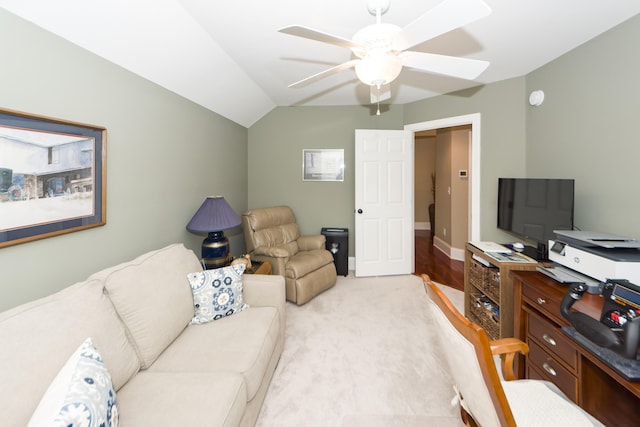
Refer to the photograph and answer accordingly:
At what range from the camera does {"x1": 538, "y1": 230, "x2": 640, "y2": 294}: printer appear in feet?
4.44

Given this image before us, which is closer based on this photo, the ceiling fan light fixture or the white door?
the ceiling fan light fixture

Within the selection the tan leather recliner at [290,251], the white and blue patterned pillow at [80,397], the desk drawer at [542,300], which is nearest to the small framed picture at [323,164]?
the tan leather recliner at [290,251]

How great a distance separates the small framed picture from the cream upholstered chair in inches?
131

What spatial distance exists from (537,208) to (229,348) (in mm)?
2589

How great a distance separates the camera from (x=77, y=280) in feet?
5.28

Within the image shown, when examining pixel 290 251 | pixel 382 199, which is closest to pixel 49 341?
pixel 290 251

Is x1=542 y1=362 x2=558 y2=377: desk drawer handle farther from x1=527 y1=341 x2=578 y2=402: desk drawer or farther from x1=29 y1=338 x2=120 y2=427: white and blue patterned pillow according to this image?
x1=29 y1=338 x2=120 y2=427: white and blue patterned pillow

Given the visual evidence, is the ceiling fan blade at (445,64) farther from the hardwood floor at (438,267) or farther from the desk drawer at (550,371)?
the hardwood floor at (438,267)

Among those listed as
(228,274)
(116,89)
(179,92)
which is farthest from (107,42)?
(228,274)

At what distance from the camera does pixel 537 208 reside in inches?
89.8

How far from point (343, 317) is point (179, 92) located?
2.70 meters

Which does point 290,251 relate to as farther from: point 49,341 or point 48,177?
point 49,341

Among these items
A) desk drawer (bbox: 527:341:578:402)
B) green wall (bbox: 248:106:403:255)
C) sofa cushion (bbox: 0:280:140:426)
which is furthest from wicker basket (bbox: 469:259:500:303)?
sofa cushion (bbox: 0:280:140:426)

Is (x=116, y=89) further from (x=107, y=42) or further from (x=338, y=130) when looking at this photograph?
(x=338, y=130)
